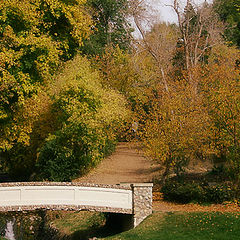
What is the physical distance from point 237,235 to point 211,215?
1.86 metres

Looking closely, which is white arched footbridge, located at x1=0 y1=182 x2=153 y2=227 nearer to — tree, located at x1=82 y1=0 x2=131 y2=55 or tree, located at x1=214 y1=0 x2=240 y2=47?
tree, located at x1=82 y1=0 x2=131 y2=55

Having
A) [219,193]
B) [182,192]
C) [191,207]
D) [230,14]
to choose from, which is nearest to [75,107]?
[182,192]

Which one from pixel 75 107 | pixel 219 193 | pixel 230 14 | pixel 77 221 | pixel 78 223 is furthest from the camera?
pixel 230 14

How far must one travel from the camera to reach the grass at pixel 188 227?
12359 mm

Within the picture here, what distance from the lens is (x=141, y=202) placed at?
1492cm

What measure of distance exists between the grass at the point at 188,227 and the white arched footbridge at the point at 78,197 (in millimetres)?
769

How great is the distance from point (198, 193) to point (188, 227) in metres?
3.91

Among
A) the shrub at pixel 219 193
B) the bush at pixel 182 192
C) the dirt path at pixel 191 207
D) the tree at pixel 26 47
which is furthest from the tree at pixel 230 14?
the dirt path at pixel 191 207

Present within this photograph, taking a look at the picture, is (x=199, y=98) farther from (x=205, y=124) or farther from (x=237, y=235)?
(x=237, y=235)

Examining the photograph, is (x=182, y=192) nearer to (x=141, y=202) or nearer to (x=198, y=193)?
(x=198, y=193)

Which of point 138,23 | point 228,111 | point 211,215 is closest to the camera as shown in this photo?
point 211,215

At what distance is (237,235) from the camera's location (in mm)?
12062

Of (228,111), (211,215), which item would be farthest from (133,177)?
(211,215)

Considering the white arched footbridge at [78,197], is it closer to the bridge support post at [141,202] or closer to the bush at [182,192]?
the bridge support post at [141,202]
